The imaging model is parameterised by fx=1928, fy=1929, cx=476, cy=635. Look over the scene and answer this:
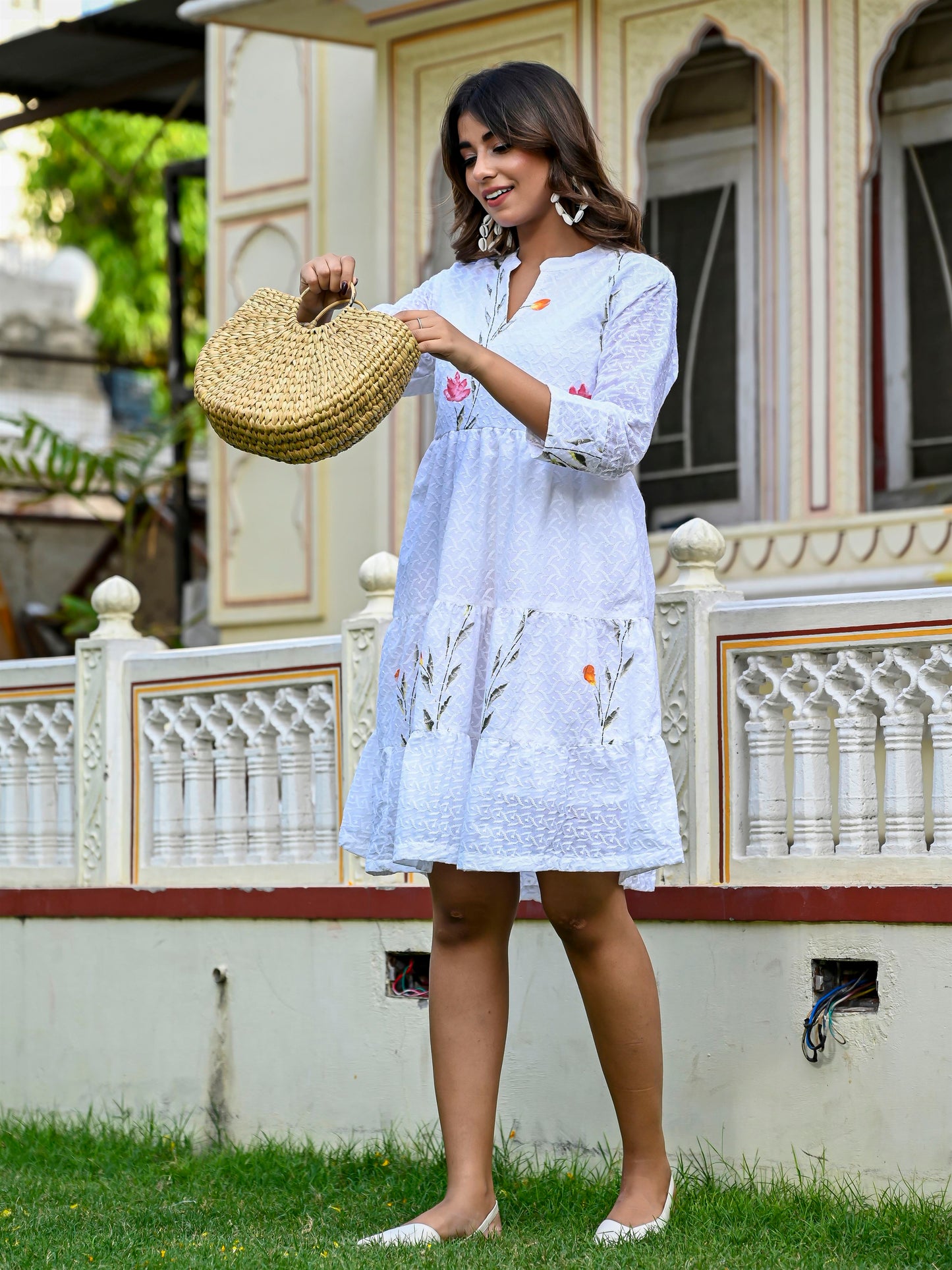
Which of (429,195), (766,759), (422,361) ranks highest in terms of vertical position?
(429,195)

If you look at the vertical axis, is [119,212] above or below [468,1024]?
above

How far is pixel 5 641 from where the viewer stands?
12.3 metres

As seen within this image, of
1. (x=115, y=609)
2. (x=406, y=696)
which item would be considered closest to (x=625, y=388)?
(x=406, y=696)

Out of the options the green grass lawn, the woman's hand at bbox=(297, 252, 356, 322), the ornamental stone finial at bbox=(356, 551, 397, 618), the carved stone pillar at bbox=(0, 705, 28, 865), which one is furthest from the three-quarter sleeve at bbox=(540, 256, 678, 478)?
the carved stone pillar at bbox=(0, 705, 28, 865)

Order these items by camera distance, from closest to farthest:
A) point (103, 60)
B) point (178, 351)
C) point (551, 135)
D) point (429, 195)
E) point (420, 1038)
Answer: point (551, 135)
point (420, 1038)
point (429, 195)
point (103, 60)
point (178, 351)

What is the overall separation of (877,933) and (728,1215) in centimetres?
73

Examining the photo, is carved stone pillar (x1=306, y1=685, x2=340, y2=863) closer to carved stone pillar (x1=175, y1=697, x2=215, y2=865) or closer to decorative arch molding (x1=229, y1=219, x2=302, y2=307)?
carved stone pillar (x1=175, y1=697, x2=215, y2=865)

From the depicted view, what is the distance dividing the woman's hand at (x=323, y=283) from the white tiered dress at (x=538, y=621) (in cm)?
24

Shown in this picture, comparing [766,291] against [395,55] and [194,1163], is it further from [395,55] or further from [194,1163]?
[194,1163]

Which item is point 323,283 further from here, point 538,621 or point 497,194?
point 538,621

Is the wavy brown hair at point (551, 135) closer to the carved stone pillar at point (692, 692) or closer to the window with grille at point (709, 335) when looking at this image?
the carved stone pillar at point (692, 692)

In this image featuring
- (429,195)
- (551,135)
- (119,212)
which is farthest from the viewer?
(119,212)

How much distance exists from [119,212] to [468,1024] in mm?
25189

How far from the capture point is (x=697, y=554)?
4.80 meters
